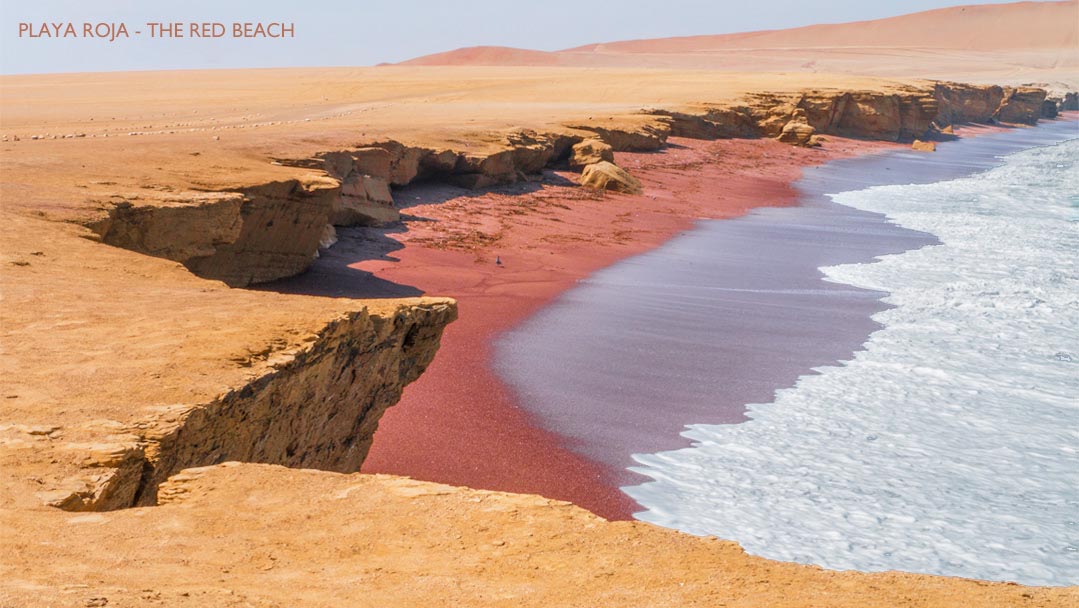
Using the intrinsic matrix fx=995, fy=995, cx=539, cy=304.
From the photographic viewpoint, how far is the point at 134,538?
3.73m

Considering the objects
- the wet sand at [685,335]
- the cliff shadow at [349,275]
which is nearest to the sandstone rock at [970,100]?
the wet sand at [685,335]

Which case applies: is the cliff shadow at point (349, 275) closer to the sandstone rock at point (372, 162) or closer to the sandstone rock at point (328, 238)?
the sandstone rock at point (328, 238)

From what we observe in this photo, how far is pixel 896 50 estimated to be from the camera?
422 feet

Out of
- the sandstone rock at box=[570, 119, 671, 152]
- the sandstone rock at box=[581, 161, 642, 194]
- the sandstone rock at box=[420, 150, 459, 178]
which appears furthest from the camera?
the sandstone rock at box=[570, 119, 671, 152]

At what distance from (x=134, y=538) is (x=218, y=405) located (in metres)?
1.23

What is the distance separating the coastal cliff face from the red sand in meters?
1.41

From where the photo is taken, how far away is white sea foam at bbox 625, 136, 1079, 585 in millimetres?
6926

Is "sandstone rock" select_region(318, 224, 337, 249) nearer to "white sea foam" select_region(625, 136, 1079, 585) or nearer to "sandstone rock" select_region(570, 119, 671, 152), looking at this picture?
"white sea foam" select_region(625, 136, 1079, 585)

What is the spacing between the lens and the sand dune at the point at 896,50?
10638 centimetres

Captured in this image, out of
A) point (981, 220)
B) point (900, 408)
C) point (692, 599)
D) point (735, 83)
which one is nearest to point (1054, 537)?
point (900, 408)

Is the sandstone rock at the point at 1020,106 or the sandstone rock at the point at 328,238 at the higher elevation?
the sandstone rock at the point at 1020,106

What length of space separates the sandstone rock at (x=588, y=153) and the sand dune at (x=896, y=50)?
252 feet

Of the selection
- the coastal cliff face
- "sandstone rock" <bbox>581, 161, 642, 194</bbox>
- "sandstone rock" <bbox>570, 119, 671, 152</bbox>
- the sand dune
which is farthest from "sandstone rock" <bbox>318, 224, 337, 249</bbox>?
the sand dune

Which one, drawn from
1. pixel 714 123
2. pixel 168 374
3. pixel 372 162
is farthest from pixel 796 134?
pixel 168 374
